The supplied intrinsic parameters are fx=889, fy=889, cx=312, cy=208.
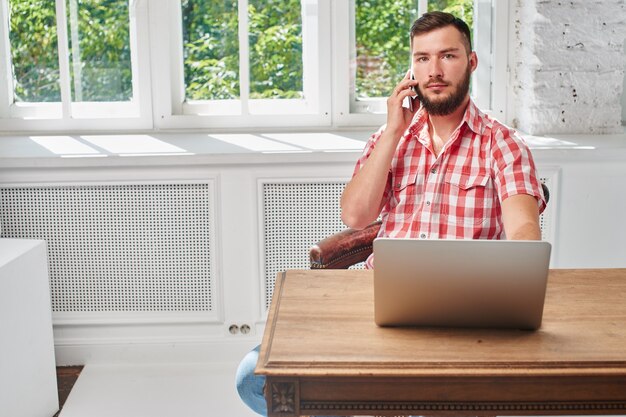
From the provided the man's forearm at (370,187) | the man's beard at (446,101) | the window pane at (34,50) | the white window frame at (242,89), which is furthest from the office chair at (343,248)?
the window pane at (34,50)

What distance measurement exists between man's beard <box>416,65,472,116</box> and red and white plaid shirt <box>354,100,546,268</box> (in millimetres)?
42

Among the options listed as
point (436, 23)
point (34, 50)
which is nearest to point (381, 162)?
point (436, 23)

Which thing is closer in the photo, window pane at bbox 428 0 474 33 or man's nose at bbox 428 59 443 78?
man's nose at bbox 428 59 443 78

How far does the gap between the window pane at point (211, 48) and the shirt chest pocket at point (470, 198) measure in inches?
67.3

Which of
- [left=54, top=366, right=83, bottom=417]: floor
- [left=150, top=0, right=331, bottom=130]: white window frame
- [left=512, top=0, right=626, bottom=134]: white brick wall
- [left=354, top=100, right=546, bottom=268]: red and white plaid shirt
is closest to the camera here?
[left=354, top=100, right=546, bottom=268]: red and white plaid shirt

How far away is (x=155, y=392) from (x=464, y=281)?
6.25 feet

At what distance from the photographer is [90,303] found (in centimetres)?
346

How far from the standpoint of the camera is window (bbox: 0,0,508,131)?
12.0ft

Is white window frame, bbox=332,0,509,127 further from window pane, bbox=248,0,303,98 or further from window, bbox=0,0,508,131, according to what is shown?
window pane, bbox=248,0,303,98

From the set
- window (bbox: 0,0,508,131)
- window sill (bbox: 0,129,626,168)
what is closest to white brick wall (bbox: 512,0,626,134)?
window sill (bbox: 0,129,626,168)

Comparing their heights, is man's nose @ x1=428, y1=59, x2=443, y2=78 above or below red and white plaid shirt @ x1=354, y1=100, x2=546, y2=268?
above

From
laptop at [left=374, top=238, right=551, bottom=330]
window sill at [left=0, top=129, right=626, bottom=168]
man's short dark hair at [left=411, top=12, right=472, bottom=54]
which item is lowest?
laptop at [left=374, top=238, right=551, bottom=330]

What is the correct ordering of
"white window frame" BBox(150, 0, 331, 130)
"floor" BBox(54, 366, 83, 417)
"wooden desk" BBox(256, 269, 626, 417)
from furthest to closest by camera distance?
"white window frame" BBox(150, 0, 331, 130) → "floor" BBox(54, 366, 83, 417) → "wooden desk" BBox(256, 269, 626, 417)

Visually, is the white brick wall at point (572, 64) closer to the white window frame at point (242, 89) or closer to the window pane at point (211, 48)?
the white window frame at point (242, 89)
